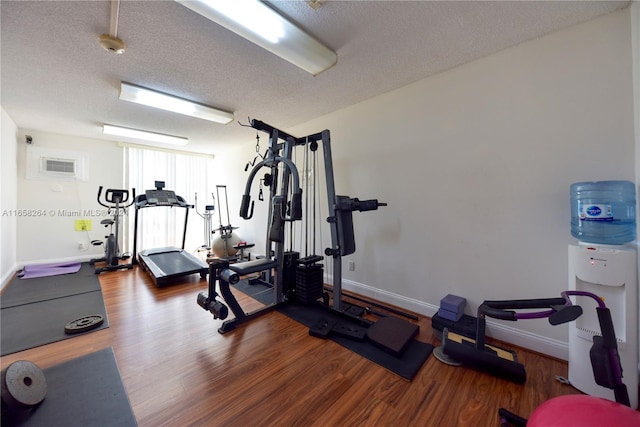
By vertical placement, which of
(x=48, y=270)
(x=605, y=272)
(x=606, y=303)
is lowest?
(x=48, y=270)

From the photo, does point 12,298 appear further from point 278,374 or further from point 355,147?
point 355,147

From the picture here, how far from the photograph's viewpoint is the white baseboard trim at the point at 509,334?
1.80 metres

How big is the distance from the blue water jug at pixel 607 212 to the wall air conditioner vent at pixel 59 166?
22.9ft

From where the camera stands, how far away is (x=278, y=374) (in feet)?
5.46

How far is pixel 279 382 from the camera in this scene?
1592 millimetres

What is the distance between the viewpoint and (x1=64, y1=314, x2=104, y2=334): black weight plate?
2.14 meters

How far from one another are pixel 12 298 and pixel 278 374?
11.6 ft

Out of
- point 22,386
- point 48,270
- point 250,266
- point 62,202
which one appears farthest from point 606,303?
point 62,202

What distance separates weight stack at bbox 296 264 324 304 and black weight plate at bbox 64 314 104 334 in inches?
75.5

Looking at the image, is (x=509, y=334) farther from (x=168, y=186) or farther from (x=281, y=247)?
(x=168, y=186)

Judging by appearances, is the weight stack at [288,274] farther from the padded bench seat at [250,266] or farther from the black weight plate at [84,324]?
the black weight plate at [84,324]

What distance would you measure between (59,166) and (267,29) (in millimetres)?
5154

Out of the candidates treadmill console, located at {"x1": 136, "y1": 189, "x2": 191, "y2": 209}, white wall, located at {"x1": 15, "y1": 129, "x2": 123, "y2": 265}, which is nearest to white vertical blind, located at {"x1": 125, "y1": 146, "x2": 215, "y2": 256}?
white wall, located at {"x1": 15, "y1": 129, "x2": 123, "y2": 265}

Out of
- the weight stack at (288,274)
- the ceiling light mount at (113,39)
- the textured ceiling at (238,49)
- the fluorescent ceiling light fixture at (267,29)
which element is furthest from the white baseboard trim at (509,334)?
the ceiling light mount at (113,39)
